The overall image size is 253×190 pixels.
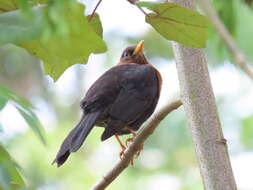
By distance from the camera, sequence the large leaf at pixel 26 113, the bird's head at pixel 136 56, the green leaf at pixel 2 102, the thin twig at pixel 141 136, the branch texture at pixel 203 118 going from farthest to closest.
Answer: the bird's head at pixel 136 56 → the thin twig at pixel 141 136 → the branch texture at pixel 203 118 → the large leaf at pixel 26 113 → the green leaf at pixel 2 102

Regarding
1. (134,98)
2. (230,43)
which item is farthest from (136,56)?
(230,43)

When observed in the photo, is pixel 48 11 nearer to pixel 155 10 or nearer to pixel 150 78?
pixel 155 10

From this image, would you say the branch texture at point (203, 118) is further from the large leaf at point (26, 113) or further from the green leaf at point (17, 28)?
the green leaf at point (17, 28)

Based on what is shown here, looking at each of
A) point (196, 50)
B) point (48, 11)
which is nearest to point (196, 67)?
point (196, 50)

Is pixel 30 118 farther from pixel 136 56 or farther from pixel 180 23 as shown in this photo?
pixel 136 56

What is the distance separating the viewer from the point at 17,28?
1.20 m

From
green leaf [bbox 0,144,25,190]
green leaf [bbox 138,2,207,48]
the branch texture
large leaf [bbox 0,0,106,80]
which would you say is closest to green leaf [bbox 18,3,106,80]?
large leaf [bbox 0,0,106,80]

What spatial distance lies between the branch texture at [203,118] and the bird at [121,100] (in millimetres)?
1069

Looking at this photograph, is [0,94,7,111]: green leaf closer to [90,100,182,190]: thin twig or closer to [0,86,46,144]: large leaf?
[0,86,46,144]: large leaf

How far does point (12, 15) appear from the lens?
125 cm

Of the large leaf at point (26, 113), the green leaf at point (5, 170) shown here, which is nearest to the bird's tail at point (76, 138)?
the large leaf at point (26, 113)

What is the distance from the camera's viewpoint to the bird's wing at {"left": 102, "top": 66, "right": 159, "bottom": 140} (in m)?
3.50

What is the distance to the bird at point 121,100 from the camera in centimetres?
352

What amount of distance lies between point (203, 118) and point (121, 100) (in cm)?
161
